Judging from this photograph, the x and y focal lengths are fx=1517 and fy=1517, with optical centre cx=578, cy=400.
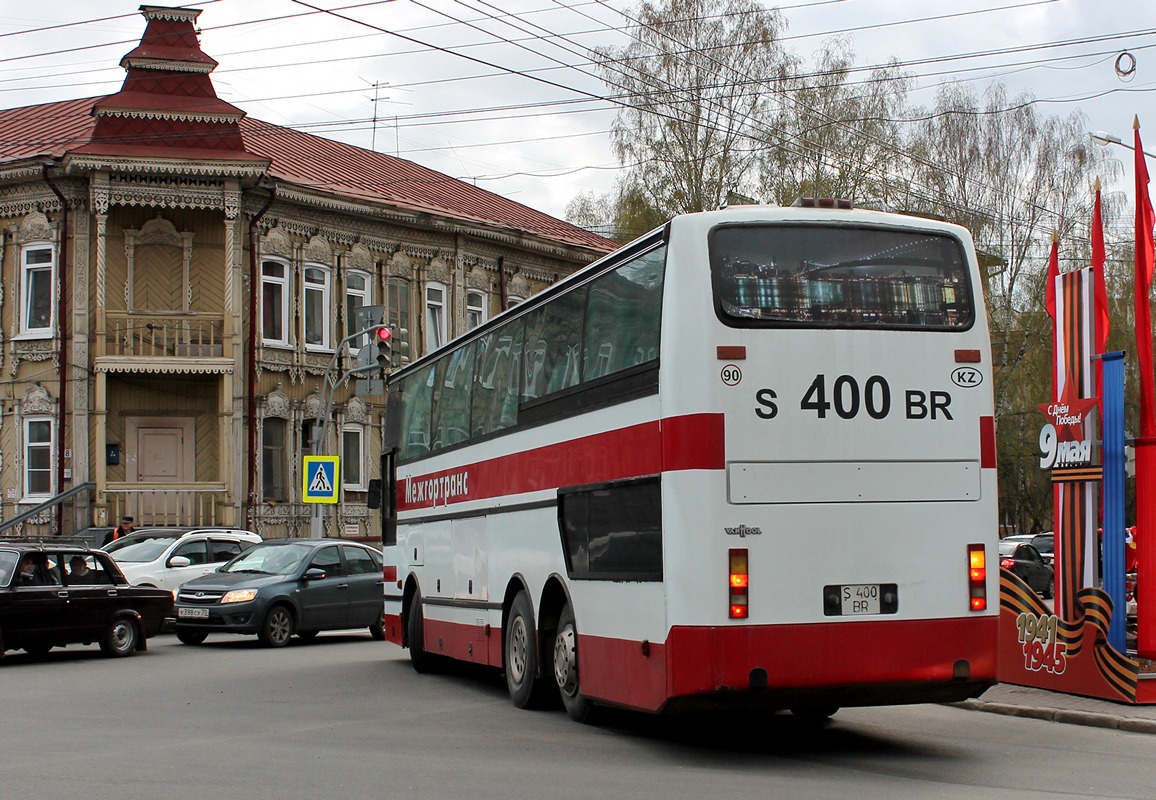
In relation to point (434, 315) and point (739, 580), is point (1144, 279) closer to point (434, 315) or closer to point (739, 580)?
point (739, 580)

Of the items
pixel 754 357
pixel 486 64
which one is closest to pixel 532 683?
pixel 754 357

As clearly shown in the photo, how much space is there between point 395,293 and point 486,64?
63.0 feet

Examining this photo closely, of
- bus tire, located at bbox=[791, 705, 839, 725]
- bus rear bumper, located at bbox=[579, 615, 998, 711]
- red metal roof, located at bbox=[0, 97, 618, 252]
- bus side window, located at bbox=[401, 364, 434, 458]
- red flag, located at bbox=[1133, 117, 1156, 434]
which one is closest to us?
bus rear bumper, located at bbox=[579, 615, 998, 711]

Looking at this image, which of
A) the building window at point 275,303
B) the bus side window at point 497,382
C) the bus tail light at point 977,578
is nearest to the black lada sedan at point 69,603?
the bus side window at point 497,382

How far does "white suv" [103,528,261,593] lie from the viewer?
2542 centimetres

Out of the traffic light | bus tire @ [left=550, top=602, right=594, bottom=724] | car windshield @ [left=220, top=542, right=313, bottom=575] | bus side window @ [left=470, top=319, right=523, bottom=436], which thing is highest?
the traffic light

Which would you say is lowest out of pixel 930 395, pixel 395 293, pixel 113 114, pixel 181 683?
pixel 181 683

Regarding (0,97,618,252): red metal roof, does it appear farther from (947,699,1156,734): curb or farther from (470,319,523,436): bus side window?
(947,699,1156,734): curb

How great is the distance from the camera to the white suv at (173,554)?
2542 cm

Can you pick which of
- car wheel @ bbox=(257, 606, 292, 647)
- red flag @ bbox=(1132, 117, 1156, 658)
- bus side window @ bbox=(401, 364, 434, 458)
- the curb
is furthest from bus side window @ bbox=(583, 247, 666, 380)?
car wheel @ bbox=(257, 606, 292, 647)

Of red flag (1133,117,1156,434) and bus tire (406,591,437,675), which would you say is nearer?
red flag (1133,117,1156,434)

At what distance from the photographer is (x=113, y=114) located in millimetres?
35156

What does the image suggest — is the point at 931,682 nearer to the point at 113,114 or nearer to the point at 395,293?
the point at 113,114

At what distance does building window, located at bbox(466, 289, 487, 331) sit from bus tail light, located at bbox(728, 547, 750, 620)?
32972mm
